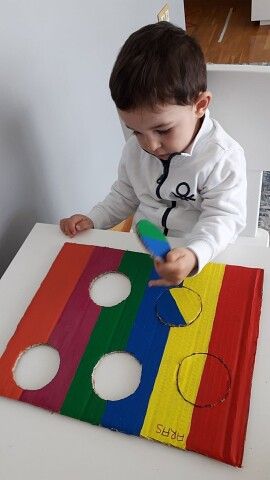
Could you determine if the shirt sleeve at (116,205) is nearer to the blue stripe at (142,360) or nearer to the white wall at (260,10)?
the blue stripe at (142,360)

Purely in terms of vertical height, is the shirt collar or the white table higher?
the shirt collar

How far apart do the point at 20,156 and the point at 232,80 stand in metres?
0.41

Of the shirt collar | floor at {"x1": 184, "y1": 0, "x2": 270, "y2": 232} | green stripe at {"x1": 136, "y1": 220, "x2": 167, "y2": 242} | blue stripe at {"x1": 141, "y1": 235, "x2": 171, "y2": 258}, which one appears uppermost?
the shirt collar

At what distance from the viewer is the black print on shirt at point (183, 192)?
0.70m

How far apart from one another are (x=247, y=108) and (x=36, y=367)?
0.56m

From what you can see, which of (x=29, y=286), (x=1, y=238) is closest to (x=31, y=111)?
(x=1, y=238)

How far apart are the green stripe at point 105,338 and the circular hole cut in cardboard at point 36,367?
0.04m

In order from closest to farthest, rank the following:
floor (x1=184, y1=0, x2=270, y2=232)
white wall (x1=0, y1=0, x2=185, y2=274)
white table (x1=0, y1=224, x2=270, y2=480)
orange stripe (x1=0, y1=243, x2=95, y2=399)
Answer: white table (x1=0, y1=224, x2=270, y2=480) → orange stripe (x1=0, y1=243, x2=95, y2=399) → white wall (x1=0, y1=0, x2=185, y2=274) → floor (x1=184, y1=0, x2=270, y2=232)

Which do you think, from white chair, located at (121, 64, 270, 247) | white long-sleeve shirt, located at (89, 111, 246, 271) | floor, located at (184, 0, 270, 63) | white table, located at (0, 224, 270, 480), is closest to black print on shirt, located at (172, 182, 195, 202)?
white long-sleeve shirt, located at (89, 111, 246, 271)

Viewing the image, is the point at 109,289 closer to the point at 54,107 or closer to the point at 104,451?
the point at 104,451

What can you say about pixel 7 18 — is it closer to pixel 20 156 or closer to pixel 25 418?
pixel 20 156

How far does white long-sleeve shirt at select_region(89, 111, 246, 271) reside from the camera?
644 mm

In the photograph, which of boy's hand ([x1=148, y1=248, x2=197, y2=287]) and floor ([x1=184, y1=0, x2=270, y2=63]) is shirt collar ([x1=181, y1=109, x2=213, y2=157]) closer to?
boy's hand ([x1=148, y1=248, x2=197, y2=287])

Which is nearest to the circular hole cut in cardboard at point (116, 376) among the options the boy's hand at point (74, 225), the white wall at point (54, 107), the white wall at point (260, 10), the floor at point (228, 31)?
the boy's hand at point (74, 225)
